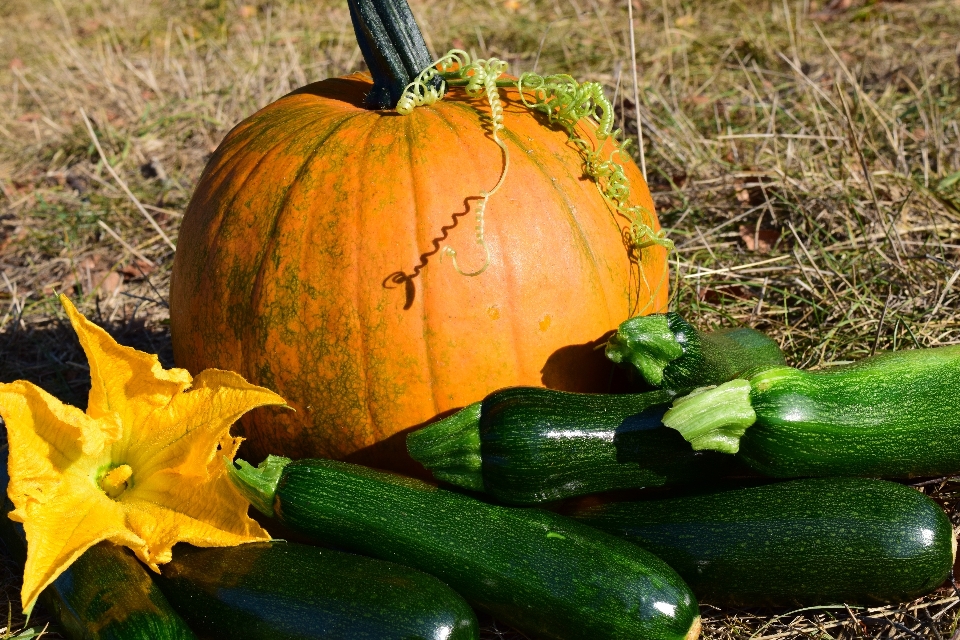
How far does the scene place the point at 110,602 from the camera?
2.55 meters

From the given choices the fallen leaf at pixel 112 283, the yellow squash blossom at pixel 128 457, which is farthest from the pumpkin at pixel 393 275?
the fallen leaf at pixel 112 283

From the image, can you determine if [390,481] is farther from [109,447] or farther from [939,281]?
[939,281]

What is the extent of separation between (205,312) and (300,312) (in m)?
0.40

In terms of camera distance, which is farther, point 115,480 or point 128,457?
point 128,457

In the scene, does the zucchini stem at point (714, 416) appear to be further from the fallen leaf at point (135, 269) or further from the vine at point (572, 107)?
the fallen leaf at point (135, 269)

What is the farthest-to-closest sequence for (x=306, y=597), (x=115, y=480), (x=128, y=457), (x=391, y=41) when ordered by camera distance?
1. (x=391, y=41)
2. (x=128, y=457)
3. (x=115, y=480)
4. (x=306, y=597)

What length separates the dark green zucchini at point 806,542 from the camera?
259 centimetres

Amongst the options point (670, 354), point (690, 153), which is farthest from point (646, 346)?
point (690, 153)

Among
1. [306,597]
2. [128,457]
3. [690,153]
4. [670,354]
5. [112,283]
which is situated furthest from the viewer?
[690,153]

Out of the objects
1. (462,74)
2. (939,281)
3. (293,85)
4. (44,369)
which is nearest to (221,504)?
(462,74)

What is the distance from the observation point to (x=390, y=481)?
2801mm

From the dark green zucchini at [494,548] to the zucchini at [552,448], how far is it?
85 millimetres

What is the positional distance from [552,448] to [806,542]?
761mm

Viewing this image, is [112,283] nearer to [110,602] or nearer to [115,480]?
[115,480]
